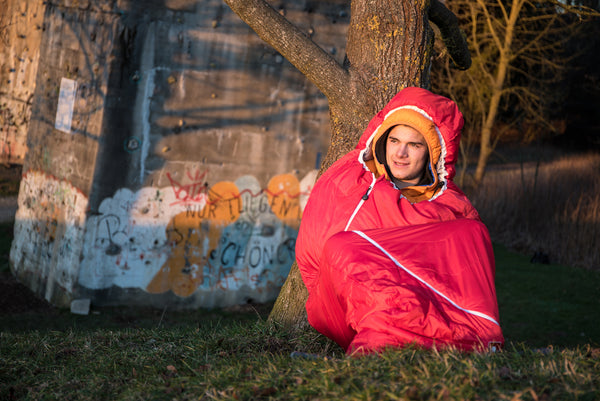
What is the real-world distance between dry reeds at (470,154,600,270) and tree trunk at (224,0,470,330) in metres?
9.83

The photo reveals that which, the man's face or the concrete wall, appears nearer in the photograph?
the man's face

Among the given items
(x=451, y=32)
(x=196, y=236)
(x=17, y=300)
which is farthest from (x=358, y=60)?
(x=17, y=300)

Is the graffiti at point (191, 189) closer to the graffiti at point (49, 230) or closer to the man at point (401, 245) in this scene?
the graffiti at point (49, 230)

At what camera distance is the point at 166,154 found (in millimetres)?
9008

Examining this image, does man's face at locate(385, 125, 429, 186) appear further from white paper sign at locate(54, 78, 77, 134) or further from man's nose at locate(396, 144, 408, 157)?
white paper sign at locate(54, 78, 77, 134)

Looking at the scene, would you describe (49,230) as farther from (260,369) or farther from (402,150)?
(402,150)

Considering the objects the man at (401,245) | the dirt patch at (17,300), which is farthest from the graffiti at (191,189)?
the man at (401,245)

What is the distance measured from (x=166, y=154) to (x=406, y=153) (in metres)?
5.65

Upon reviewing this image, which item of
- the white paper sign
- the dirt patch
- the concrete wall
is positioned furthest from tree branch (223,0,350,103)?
the dirt patch

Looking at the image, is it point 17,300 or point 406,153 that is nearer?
point 406,153

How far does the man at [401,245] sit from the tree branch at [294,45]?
36.7 inches

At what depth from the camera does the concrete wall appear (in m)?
8.67

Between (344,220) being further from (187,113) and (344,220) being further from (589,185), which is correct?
(589,185)

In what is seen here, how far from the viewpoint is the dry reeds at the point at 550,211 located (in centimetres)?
1363
